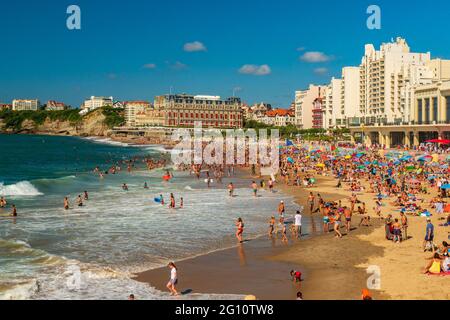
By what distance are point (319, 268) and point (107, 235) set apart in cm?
979

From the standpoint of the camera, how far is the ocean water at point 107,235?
1417 centimetres

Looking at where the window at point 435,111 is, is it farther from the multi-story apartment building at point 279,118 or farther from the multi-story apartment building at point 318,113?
the multi-story apartment building at point 279,118

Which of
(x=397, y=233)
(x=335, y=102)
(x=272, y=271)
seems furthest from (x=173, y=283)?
(x=335, y=102)

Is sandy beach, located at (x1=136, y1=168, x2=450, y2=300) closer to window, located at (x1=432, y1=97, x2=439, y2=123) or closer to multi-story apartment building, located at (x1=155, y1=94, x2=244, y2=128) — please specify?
window, located at (x1=432, y1=97, x2=439, y2=123)

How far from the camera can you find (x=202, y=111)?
6841 inches

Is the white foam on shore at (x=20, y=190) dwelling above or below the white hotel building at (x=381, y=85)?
below

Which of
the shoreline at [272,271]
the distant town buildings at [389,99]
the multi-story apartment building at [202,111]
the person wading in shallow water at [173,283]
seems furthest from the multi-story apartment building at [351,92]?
the person wading in shallow water at [173,283]

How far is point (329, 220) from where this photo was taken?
75.2ft

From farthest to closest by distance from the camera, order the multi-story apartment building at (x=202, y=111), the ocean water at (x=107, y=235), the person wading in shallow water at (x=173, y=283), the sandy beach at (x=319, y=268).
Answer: the multi-story apartment building at (x=202, y=111)
the ocean water at (x=107, y=235)
the person wading in shallow water at (x=173, y=283)
the sandy beach at (x=319, y=268)

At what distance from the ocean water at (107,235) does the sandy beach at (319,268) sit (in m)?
0.99

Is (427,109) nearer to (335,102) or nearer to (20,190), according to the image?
(335,102)

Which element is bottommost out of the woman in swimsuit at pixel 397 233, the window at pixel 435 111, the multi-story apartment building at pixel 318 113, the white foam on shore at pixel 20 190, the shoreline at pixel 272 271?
the shoreline at pixel 272 271

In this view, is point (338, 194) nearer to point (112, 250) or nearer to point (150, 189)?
point (150, 189)
